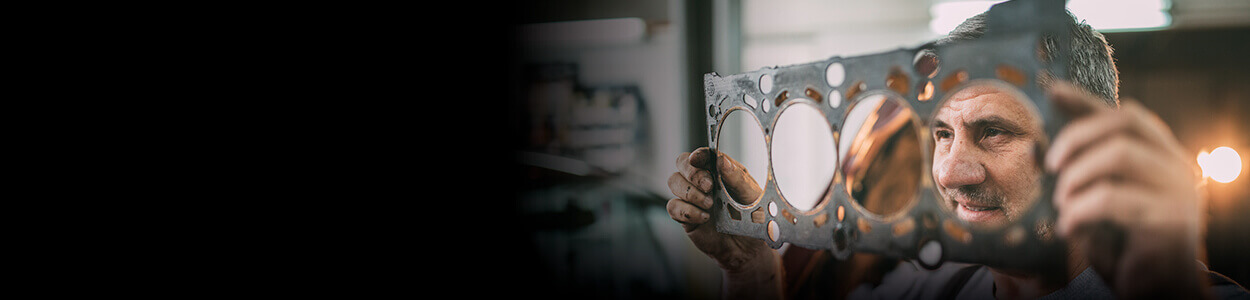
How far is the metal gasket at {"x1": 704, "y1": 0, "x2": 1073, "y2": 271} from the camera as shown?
1.09 ft

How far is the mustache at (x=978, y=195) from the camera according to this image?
0.52 meters

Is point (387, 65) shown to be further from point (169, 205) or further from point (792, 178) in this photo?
point (792, 178)

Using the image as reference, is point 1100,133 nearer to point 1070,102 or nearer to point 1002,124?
point 1070,102

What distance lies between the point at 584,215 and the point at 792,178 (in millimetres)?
219

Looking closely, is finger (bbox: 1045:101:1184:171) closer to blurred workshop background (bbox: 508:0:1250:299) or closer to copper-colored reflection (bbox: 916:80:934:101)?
copper-colored reflection (bbox: 916:80:934:101)

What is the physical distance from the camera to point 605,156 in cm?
71

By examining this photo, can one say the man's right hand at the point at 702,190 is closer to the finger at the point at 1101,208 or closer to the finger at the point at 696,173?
the finger at the point at 696,173

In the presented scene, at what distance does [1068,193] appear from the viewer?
0.34 m

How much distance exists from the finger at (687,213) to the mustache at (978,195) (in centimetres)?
19

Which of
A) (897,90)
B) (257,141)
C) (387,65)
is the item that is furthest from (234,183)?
(897,90)

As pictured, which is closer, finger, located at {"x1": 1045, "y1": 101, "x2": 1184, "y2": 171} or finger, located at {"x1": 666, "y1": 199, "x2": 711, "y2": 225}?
finger, located at {"x1": 1045, "y1": 101, "x2": 1184, "y2": 171}

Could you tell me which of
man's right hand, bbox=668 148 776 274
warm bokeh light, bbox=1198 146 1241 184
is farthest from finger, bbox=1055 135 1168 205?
man's right hand, bbox=668 148 776 274

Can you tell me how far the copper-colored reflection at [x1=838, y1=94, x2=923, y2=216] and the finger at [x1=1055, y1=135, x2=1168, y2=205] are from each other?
1.03ft

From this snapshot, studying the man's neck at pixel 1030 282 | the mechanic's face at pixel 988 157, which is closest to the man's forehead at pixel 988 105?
the mechanic's face at pixel 988 157
